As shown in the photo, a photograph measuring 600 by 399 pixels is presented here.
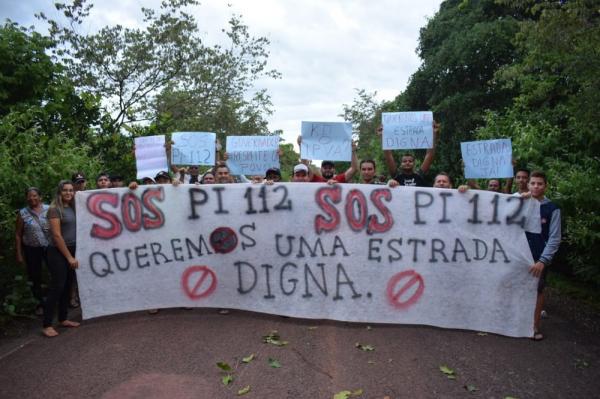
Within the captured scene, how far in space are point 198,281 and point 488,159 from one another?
356 centimetres

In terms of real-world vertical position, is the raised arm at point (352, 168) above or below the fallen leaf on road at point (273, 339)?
above

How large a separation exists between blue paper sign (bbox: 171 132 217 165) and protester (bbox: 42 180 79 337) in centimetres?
179

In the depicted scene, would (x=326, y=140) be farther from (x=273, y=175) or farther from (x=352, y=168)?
(x=273, y=175)

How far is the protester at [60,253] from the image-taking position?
202 inches

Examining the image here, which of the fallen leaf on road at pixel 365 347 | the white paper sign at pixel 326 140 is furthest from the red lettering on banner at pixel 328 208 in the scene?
the fallen leaf on road at pixel 365 347

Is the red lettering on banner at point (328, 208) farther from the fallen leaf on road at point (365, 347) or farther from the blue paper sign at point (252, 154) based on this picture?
the blue paper sign at point (252, 154)

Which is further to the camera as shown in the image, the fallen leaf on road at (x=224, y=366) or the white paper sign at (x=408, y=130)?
the white paper sign at (x=408, y=130)

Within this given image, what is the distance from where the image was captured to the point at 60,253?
5188 millimetres

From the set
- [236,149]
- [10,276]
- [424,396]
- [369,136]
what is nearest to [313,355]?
[424,396]

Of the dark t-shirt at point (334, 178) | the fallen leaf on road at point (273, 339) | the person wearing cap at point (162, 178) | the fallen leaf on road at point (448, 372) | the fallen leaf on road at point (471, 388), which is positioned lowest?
the fallen leaf on road at point (471, 388)

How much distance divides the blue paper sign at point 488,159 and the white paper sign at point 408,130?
1.52 ft

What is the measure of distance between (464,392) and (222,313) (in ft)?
8.81

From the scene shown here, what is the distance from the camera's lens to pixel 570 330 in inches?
215

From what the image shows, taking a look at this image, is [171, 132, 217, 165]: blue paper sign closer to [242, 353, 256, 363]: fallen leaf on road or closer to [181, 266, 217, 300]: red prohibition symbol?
[181, 266, 217, 300]: red prohibition symbol
